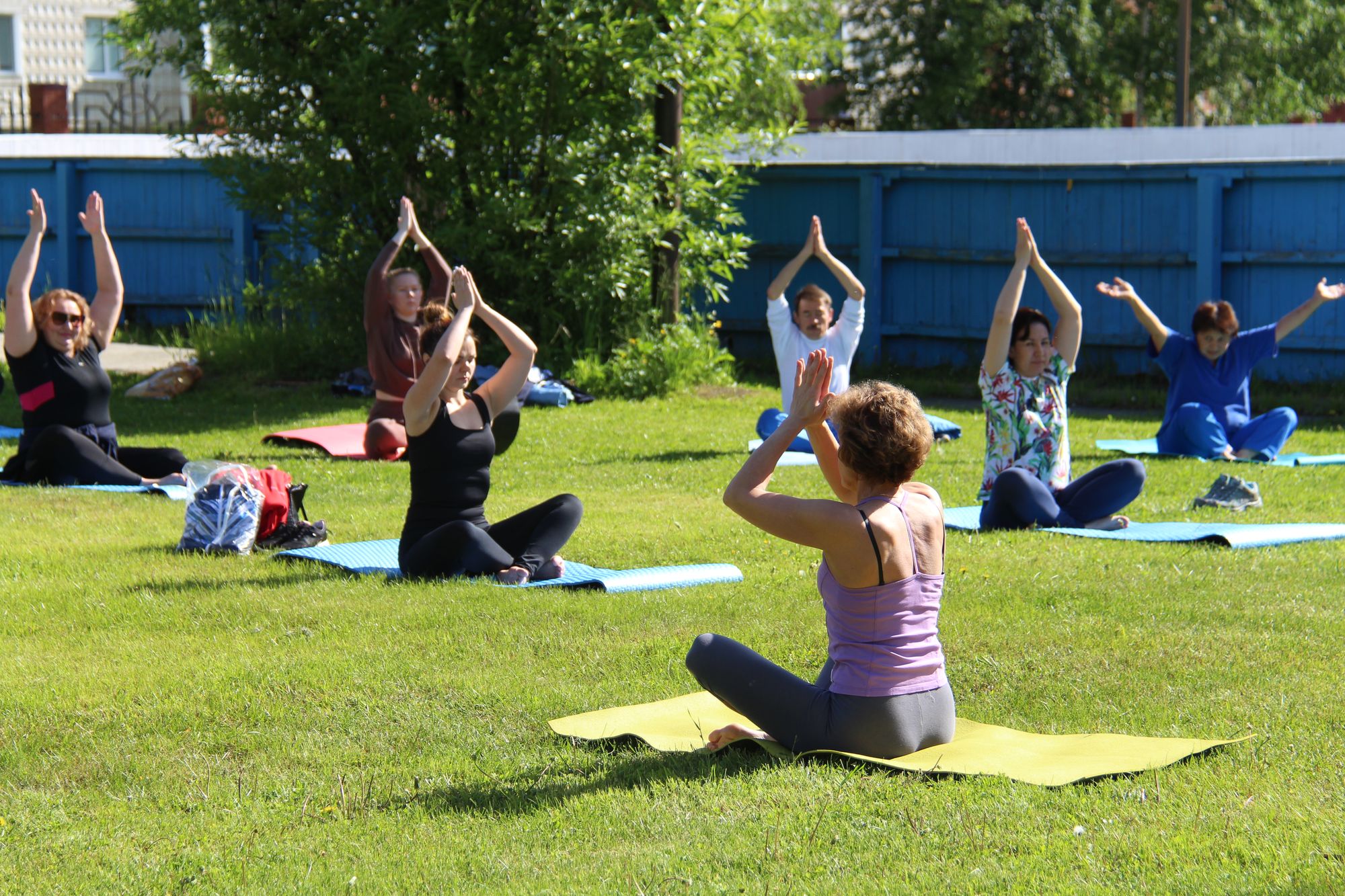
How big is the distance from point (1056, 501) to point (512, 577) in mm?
3312

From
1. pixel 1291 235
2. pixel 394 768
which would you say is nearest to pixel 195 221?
pixel 1291 235

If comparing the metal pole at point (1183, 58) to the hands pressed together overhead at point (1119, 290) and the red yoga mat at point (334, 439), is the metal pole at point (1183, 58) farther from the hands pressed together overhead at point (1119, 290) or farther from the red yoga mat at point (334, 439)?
the red yoga mat at point (334, 439)

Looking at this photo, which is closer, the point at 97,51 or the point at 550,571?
the point at 550,571

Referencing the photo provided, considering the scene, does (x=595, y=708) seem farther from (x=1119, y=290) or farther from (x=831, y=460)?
(x=1119, y=290)

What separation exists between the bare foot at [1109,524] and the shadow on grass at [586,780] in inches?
175

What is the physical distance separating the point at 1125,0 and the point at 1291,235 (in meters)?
26.7

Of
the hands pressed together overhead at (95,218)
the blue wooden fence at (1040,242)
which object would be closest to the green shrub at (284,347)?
the blue wooden fence at (1040,242)

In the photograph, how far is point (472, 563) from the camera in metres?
7.44

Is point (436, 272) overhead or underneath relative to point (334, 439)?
overhead

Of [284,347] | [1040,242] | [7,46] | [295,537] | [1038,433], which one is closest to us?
[295,537]

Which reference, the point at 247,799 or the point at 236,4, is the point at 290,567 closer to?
the point at 247,799

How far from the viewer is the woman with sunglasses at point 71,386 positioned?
10164mm

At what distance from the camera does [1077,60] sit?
38.2 metres

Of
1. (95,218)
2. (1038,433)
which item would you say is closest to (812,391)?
(1038,433)
